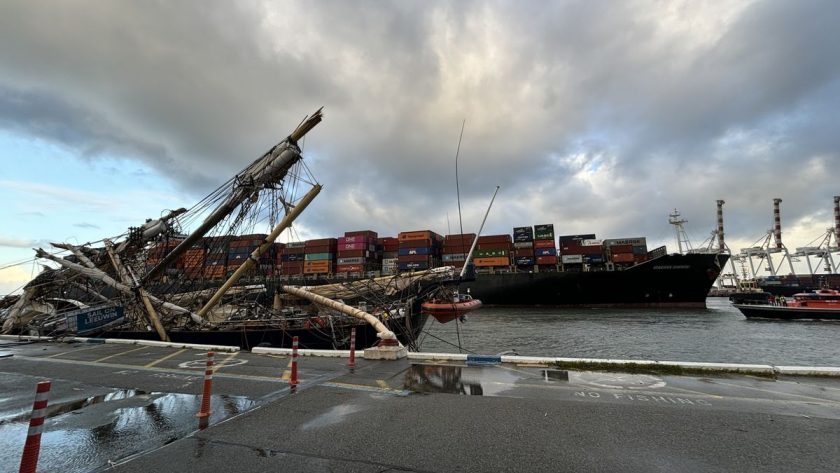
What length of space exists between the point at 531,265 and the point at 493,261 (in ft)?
21.4

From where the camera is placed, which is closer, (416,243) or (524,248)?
(524,248)

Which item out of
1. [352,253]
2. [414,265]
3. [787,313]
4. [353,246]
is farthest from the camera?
[353,246]

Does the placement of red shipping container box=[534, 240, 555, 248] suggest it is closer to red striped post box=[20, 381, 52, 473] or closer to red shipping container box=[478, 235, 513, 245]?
red shipping container box=[478, 235, 513, 245]

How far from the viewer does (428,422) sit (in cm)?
538

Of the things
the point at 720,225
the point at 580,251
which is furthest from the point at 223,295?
the point at 720,225

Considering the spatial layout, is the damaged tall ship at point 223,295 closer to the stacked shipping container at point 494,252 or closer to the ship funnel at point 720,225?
the stacked shipping container at point 494,252

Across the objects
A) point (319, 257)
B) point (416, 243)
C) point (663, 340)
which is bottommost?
point (663, 340)

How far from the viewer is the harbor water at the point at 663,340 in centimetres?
1893

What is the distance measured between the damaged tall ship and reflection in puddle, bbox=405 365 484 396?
530cm

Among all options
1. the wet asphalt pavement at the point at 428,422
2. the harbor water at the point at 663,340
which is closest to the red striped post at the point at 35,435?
the wet asphalt pavement at the point at 428,422

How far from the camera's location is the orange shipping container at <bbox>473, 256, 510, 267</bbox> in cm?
6506

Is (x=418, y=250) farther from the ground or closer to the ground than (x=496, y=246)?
farther from the ground

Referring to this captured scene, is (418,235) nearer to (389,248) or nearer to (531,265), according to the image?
(389,248)

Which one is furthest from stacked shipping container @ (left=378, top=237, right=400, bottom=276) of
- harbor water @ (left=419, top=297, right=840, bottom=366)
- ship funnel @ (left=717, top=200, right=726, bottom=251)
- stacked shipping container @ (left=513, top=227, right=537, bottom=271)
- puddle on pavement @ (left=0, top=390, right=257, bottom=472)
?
ship funnel @ (left=717, top=200, right=726, bottom=251)
